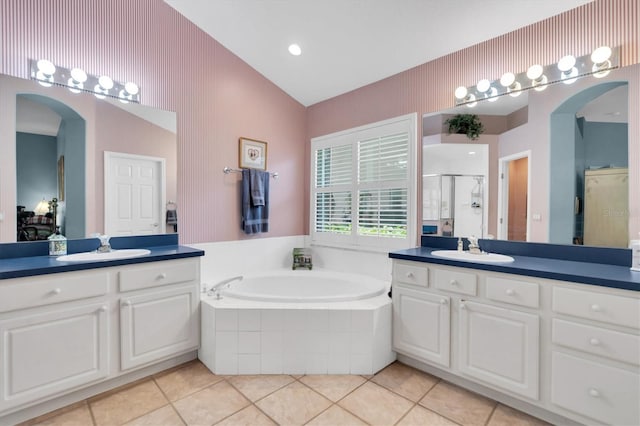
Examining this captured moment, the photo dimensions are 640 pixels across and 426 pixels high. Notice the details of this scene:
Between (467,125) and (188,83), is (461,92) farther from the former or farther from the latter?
(188,83)

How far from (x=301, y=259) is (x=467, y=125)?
213cm

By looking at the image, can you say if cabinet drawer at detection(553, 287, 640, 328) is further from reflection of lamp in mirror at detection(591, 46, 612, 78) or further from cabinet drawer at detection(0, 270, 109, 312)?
cabinet drawer at detection(0, 270, 109, 312)

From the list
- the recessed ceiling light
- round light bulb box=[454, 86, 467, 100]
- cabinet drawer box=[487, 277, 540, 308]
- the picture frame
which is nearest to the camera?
cabinet drawer box=[487, 277, 540, 308]

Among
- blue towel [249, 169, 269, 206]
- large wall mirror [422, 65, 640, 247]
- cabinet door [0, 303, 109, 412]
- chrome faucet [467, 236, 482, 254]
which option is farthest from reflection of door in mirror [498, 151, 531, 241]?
cabinet door [0, 303, 109, 412]

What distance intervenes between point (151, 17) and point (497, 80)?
112 inches

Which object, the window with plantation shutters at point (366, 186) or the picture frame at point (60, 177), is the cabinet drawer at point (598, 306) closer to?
the window with plantation shutters at point (366, 186)

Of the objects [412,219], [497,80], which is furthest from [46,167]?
[497,80]

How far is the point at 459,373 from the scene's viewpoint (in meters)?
1.92

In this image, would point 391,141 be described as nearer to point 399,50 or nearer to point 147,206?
point 399,50

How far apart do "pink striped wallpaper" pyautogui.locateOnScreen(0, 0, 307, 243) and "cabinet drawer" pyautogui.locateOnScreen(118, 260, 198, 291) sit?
2.00 feet

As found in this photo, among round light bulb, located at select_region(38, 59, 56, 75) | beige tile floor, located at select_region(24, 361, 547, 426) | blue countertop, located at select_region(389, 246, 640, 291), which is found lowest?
beige tile floor, located at select_region(24, 361, 547, 426)

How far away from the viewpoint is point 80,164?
214 cm

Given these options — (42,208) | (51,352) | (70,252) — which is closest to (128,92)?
(42,208)

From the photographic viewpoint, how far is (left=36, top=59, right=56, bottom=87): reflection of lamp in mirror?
2.04m
